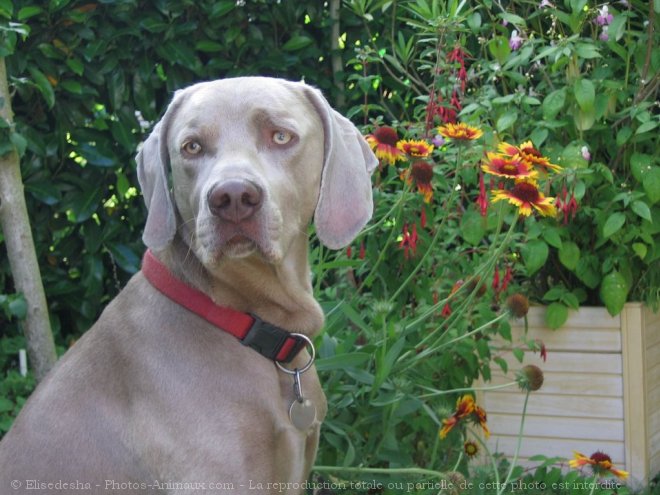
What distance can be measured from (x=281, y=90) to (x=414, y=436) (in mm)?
1652

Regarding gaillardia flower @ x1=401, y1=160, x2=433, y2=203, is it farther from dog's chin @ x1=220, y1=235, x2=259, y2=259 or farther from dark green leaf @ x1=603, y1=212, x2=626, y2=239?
dog's chin @ x1=220, y1=235, x2=259, y2=259

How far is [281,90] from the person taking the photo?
251 centimetres

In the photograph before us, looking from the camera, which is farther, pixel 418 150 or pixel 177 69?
pixel 177 69

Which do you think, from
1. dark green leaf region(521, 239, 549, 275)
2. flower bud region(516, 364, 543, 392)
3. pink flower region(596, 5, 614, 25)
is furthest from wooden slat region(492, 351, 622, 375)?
pink flower region(596, 5, 614, 25)

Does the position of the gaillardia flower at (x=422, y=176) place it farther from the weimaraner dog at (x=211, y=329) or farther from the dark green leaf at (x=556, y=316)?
the dark green leaf at (x=556, y=316)

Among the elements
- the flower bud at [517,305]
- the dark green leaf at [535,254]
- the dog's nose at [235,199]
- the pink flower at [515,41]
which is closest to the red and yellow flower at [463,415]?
the flower bud at [517,305]

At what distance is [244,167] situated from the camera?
2273mm

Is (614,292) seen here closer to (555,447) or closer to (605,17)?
(555,447)

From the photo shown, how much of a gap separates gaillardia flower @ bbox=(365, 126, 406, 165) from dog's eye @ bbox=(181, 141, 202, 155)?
0.98 metres

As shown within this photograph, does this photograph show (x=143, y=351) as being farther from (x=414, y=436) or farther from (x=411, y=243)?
(x=414, y=436)

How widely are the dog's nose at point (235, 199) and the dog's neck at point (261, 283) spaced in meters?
0.13

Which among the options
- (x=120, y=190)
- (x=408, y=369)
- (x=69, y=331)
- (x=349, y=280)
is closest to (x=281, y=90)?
(x=408, y=369)

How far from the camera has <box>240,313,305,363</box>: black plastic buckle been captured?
2402 millimetres

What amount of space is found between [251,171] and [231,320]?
1.23 ft
